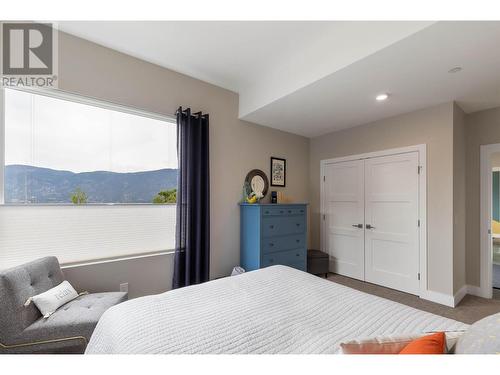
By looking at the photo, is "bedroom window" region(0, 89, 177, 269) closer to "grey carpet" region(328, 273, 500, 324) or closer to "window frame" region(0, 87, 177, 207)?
"window frame" region(0, 87, 177, 207)

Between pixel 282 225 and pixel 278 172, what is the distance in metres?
→ 1.00

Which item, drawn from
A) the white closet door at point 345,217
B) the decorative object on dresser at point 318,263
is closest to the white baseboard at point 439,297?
the white closet door at point 345,217

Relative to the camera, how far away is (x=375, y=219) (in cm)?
331

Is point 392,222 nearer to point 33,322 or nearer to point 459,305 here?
point 459,305

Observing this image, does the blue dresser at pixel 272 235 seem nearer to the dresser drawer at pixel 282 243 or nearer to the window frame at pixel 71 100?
the dresser drawer at pixel 282 243

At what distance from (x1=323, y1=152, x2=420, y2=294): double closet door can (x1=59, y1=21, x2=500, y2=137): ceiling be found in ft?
3.01

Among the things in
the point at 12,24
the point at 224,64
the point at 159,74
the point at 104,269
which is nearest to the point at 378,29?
the point at 224,64

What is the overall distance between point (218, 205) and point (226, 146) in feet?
2.73

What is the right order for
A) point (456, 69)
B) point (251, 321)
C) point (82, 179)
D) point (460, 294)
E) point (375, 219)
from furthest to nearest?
point (375, 219) → point (460, 294) → point (82, 179) → point (456, 69) → point (251, 321)

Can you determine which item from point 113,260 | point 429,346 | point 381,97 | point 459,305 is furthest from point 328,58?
point 459,305

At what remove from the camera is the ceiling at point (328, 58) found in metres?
1.66

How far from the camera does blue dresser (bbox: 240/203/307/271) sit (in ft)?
9.39

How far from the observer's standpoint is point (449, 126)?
8.71 ft

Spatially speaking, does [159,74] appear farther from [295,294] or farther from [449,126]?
[449,126]
